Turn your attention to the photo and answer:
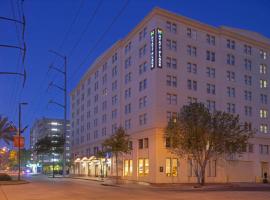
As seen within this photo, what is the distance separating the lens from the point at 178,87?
61719mm

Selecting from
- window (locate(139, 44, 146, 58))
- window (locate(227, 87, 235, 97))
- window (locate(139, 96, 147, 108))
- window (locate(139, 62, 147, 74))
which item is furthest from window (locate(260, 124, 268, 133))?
window (locate(139, 44, 146, 58))

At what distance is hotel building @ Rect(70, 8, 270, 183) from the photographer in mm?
59406

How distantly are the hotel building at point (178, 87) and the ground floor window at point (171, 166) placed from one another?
0.13 ft

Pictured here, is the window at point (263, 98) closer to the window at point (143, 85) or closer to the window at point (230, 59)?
the window at point (230, 59)

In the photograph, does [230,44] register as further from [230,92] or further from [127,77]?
[127,77]

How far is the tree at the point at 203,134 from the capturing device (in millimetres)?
51281

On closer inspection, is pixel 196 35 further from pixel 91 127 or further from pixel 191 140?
pixel 91 127

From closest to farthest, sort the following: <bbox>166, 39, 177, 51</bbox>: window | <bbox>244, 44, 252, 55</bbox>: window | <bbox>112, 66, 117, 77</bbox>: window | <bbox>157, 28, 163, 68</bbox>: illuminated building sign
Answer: <bbox>157, 28, 163, 68</bbox>: illuminated building sign → <bbox>166, 39, 177, 51</bbox>: window → <bbox>244, 44, 252, 55</bbox>: window → <bbox>112, 66, 117, 77</bbox>: window

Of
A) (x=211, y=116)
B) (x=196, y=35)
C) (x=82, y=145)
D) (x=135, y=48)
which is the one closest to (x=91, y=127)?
(x=82, y=145)

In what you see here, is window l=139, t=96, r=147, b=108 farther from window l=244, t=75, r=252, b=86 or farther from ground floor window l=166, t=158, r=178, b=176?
window l=244, t=75, r=252, b=86

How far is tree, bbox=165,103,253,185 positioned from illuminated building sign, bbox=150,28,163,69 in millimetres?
8193

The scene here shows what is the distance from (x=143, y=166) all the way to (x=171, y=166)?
4.70 m

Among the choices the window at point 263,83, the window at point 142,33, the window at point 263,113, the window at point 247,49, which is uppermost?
the window at point 142,33

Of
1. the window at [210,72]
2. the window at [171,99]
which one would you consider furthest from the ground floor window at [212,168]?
the window at [210,72]
